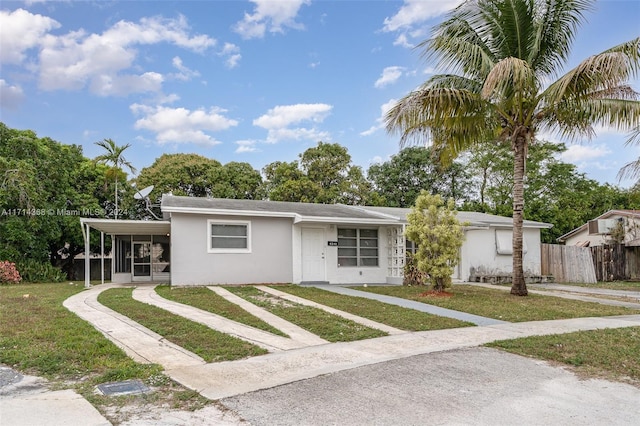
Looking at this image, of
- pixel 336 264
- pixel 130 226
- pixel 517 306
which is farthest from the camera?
pixel 336 264

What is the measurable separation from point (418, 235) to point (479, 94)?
4224 mm

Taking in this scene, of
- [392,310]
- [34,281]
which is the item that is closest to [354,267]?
[392,310]

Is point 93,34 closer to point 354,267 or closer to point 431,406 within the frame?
point 354,267

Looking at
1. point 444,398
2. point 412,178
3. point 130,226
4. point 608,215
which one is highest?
point 412,178

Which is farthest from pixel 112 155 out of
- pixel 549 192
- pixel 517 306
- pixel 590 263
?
pixel 549 192

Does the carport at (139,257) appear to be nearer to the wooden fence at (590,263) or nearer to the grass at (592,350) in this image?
the grass at (592,350)

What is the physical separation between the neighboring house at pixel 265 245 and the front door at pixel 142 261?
0.04 metres

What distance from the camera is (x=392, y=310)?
10.0m

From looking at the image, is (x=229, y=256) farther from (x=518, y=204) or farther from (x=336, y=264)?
(x=518, y=204)

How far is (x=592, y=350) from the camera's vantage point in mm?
6523

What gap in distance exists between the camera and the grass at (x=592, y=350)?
5.59 metres

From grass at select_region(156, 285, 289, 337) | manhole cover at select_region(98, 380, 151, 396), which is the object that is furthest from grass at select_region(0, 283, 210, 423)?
grass at select_region(156, 285, 289, 337)

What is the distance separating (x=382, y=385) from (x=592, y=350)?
3617 millimetres

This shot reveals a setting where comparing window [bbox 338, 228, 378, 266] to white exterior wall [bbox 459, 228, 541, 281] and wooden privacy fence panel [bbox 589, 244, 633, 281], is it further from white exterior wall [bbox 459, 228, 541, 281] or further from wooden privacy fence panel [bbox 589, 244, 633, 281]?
wooden privacy fence panel [bbox 589, 244, 633, 281]
